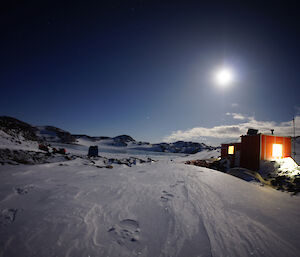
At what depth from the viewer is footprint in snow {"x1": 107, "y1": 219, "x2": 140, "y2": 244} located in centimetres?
224

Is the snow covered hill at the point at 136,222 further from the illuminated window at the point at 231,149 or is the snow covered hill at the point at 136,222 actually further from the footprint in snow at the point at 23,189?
the illuminated window at the point at 231,149

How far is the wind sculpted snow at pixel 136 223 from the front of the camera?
2.09 metres

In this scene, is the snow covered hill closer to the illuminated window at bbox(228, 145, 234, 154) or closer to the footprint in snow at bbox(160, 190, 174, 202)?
the footprint in snow at bbox(160, 190, 174, 202)

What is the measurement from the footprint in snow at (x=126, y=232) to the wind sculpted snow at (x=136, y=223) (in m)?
0.02

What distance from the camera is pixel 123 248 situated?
6.79ft

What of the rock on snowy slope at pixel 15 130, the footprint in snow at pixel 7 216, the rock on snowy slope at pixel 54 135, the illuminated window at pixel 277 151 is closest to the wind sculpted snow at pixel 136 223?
the footprint in snow at pixel 7 216

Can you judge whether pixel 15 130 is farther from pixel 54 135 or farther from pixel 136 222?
pixel 54 135

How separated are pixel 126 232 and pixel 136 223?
1.02 feet

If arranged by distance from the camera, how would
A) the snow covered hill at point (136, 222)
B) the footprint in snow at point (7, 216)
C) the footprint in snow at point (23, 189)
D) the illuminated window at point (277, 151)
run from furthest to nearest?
1. the illuminated window at point (277, 151)
2. the footprint in snow at point (23, 189)
3. the footprint in snow at point (7, 216)
4. the snow covered hill at point (136, 222)

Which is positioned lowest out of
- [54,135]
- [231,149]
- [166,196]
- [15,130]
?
[166,196]

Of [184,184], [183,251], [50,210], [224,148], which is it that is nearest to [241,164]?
[224,148]

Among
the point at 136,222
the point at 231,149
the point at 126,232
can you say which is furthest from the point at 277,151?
the point at 126,232

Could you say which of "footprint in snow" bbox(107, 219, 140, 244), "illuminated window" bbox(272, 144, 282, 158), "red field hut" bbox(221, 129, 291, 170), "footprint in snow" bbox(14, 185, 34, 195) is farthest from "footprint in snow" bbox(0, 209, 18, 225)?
"illuminated window" bbox(272, 144, 282, 158)

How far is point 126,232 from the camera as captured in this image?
246 cm
